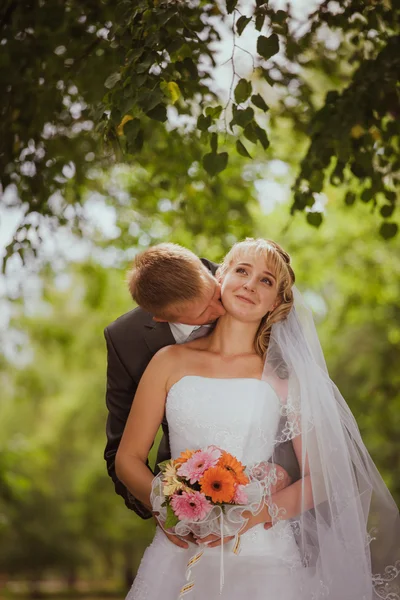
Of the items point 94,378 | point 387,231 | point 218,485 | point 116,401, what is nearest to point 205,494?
point 218,485

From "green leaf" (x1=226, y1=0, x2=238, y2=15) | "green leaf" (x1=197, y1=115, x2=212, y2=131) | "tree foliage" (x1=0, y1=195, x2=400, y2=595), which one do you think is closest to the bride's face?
"green leaf" (x1=197, y1=115, x2=212, y2=131)

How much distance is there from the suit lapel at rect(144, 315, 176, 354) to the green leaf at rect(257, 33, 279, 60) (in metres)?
1.35

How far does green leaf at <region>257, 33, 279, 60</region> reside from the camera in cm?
354

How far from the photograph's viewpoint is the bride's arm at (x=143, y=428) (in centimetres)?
352

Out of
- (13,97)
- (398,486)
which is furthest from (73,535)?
(13,97)

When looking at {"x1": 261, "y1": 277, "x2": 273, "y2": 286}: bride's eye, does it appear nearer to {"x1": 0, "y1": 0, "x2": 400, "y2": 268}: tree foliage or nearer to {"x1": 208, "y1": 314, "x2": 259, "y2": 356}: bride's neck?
{"x1": 208, "y1": 314, "x2": 259, "y2": 356}: bride's neck

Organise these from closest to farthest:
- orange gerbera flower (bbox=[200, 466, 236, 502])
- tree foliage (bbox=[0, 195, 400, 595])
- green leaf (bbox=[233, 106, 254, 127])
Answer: orange gerbera flower (bbox=[200, 466, 236, 502]) → green leaf (bbox=[233, 106, 254, 127]) → tree foliage (bbox=[0, 195, 400, 595])

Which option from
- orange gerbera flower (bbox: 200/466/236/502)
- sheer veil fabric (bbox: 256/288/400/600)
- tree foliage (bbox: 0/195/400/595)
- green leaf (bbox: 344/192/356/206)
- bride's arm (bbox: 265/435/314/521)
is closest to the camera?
orange gerbera flower (bbox: 200/466/236/502)

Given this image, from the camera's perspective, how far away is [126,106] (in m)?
3.46

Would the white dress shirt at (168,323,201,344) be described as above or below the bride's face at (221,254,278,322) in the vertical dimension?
below

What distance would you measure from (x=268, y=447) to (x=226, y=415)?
23 centimetres

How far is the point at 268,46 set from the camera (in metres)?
3.54

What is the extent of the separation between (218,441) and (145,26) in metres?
1.87

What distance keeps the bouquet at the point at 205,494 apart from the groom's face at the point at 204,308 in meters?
0.72
